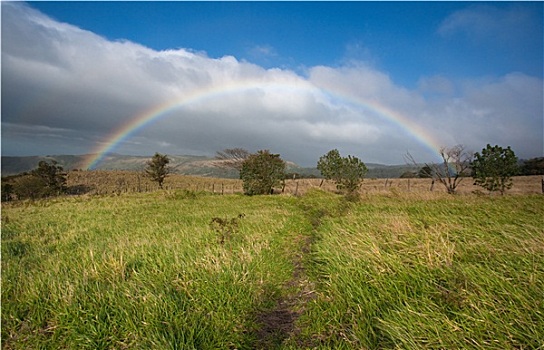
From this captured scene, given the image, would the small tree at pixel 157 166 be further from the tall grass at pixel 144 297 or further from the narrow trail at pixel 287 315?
the narrow trail at pixel 287 315

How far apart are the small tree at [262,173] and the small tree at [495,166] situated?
22.3m

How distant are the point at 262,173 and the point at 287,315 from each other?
98.7ft

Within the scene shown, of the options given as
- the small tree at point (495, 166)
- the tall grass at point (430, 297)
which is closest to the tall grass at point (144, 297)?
the tall grass at point (430, 297)

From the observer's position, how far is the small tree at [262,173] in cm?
3384

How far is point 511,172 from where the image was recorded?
2642 centimetres

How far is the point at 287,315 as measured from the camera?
13.8 ft

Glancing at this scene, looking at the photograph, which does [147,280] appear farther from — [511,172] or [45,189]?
[45,189]

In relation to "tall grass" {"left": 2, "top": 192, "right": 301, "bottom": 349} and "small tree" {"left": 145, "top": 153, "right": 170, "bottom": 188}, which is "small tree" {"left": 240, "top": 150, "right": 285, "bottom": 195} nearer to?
"small tree" {"left": 145, "top": 153, "right": 170, "bottom": 188}

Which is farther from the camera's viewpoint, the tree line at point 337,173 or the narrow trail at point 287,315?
the tree line at point 337,173

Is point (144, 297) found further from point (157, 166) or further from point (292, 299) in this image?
point (157, 166)

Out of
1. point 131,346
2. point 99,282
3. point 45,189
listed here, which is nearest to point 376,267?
point 131,346

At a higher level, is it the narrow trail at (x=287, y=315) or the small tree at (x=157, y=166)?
the small tree at (x=157, y=166)

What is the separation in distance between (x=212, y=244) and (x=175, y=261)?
1714mm

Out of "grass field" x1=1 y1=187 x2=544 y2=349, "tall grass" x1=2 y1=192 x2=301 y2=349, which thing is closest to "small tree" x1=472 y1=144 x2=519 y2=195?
"grass field" x1=1 y1=187 x2=544 y2=349
